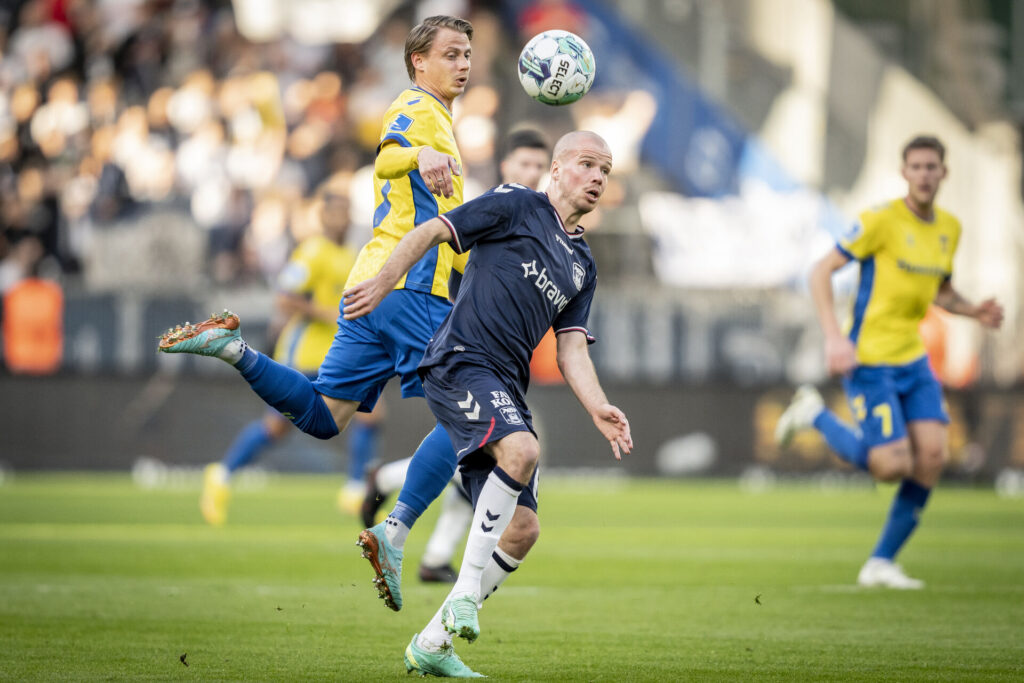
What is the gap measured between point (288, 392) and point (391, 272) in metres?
1.32

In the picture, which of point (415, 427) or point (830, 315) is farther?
point (415, 427)

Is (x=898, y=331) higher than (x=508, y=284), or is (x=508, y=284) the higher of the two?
(x=508, y=284)

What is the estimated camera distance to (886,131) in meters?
21.8

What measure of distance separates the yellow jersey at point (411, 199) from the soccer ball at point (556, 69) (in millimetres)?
430

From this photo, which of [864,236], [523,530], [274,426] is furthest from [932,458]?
[274,426]

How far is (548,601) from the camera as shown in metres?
7.52

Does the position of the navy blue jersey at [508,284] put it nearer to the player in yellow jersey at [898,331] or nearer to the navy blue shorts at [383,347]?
the navy blue shorts at [383,347]

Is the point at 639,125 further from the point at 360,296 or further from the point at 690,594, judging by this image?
the point at 360,296

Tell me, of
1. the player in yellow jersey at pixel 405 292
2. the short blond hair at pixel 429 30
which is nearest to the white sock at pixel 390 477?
the player in yellow jersey at pixel 405 292

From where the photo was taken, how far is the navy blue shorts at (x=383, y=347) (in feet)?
21.0

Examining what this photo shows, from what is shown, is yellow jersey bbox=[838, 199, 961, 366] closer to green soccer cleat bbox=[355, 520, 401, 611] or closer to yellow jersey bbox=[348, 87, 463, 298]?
yellow jersey bbox=[348, 87, 463, 298]

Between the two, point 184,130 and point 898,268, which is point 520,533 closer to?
point 898,268

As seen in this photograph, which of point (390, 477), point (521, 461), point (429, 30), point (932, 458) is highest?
point (429, 30)

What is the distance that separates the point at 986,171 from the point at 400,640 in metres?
16.8
